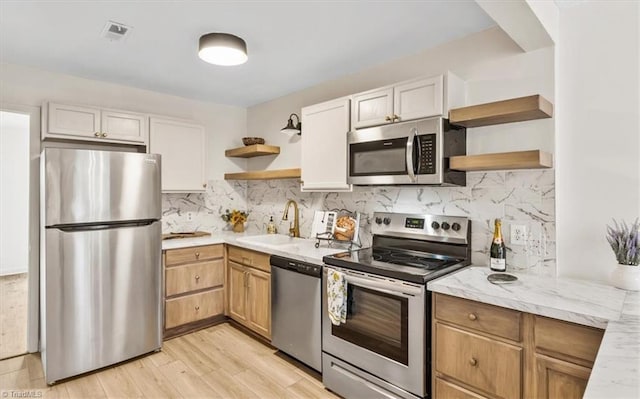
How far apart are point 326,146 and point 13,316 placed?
362cm

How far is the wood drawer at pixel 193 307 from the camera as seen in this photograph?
10.6 ft

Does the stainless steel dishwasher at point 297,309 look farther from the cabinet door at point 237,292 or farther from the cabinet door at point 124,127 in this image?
the cabinet door at point 124,127

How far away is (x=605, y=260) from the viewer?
1.93 metres

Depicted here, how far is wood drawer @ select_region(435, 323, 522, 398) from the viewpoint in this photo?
5.47 feet

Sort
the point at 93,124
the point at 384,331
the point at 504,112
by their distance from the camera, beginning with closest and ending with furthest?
1. the point at 504,112
2. the point at 384,331
3. the point at 93,124

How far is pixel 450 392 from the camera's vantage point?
1880 mm

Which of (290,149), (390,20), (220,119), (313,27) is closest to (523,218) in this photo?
(390,20)

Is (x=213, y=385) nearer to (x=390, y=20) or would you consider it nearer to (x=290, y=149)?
(x=290, y=149)

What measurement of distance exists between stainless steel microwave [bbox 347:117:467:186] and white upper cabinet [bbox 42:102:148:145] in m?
2.06

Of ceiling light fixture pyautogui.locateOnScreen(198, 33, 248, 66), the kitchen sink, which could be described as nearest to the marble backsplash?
the kitchen sink

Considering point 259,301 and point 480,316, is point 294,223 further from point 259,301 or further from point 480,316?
point 480,316

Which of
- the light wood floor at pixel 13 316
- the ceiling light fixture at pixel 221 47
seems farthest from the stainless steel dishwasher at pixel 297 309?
the light wood floor at pixel 13 316

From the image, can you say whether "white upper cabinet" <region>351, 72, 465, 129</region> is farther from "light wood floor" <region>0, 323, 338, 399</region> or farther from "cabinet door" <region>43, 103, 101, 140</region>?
"cabinet door" <region>43, 103, 101, 140</region>

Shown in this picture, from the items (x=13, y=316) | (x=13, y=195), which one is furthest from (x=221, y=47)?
(x=13, y=195)
